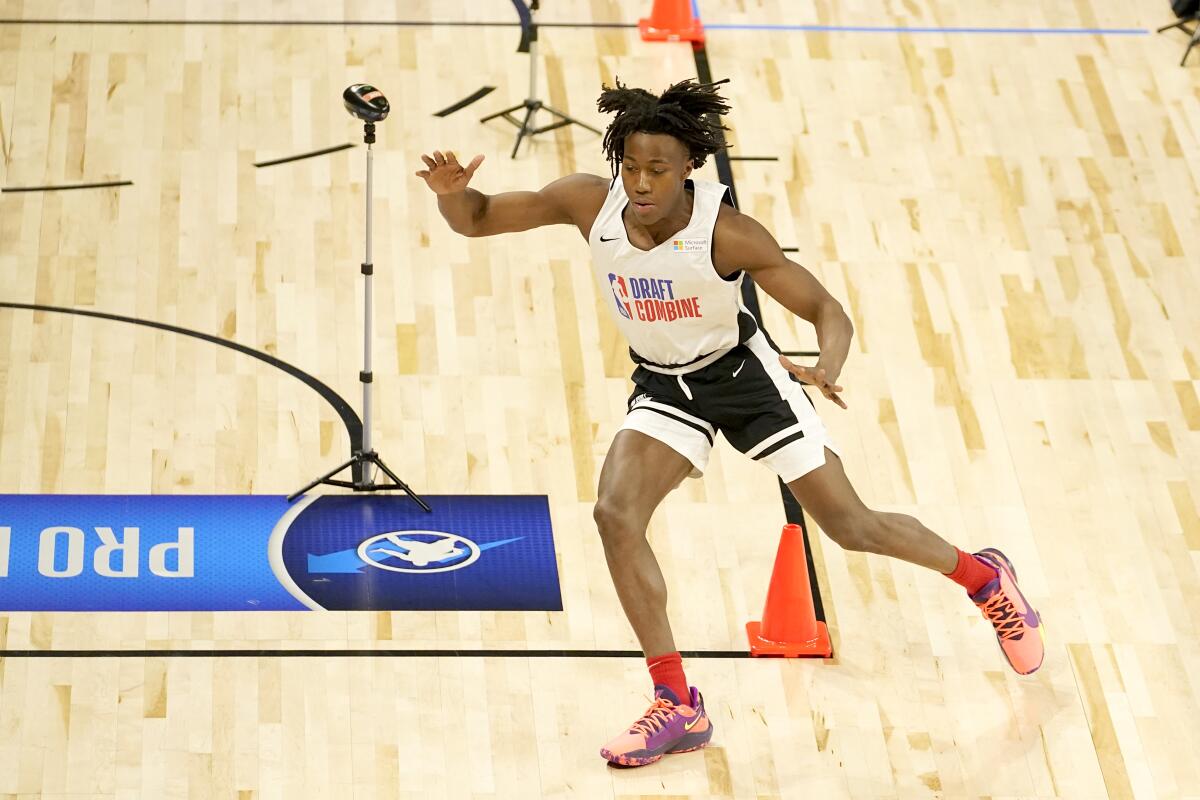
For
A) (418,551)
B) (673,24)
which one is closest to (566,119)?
(673,24)

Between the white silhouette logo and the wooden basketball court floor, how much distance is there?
284 millimetres

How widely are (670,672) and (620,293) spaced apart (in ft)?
3.89

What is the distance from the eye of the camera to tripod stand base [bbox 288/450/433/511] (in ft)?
21.8

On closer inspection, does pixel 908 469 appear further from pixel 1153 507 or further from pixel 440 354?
pixel 440 354

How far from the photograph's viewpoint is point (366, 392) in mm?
6508

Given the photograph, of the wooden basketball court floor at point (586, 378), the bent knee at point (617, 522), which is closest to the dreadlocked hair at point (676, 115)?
the bent knee at point (617, 522)

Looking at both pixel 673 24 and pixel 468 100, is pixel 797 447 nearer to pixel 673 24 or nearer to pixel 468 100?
pixel 468 100

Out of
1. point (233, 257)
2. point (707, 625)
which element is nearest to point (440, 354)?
point (233, 257)

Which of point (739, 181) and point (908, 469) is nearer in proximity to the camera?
point (908, 469)

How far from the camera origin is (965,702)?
6.07m

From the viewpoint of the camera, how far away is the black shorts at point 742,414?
18.6ft

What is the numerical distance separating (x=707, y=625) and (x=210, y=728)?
172 cm

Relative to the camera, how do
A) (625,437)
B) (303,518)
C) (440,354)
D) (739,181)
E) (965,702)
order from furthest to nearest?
(739,181) → (440,354) → (303,518) → (965,702) → (625,437)

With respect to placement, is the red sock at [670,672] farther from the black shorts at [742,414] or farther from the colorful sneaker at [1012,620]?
the colorful sneaker at [1012,620]
